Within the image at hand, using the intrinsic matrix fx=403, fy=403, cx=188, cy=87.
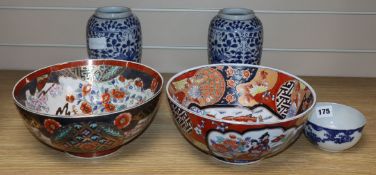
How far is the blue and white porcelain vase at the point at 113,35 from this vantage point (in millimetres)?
844

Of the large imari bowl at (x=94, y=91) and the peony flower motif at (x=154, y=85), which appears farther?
the peony flower motif at (x=154, y=85)

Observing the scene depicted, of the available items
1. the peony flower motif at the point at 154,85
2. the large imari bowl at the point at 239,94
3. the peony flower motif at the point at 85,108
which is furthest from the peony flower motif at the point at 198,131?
the peony flower motif at the point at 85,108

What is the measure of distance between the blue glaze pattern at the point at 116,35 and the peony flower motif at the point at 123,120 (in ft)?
0.89

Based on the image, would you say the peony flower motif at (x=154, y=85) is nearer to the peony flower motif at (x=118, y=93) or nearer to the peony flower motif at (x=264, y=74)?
the peony flower motif at (x=118, y=93)

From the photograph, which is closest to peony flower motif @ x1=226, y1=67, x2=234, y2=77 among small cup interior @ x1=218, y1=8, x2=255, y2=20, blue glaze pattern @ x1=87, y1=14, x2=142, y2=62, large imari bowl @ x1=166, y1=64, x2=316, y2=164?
large imari bowl @ x1=166, y1=64, x2=316, y2=164

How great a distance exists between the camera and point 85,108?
0.82m

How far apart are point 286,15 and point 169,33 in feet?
0.99

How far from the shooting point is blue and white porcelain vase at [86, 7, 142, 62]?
84 centimetres

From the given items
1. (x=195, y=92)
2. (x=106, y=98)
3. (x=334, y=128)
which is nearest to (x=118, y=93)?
(x=106, y=98)

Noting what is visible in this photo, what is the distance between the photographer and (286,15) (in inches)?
40.1

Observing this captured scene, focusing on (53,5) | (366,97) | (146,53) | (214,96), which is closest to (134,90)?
(214,96)

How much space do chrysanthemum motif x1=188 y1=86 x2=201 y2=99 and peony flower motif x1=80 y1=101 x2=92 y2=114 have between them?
0.67 ft

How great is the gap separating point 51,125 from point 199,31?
549 mm

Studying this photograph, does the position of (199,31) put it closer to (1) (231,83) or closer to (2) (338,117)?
(1) (231,83)
